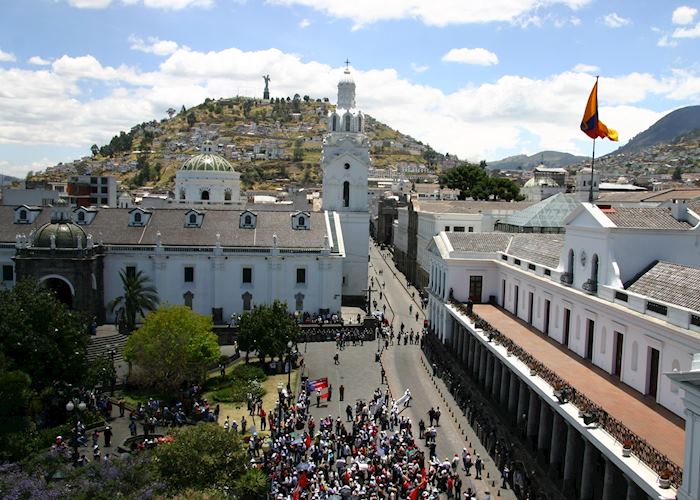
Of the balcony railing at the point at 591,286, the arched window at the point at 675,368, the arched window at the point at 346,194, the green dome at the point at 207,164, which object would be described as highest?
the green dome at the point at 207,164

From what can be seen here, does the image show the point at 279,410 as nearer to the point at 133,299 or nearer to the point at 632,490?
the point at 632,490

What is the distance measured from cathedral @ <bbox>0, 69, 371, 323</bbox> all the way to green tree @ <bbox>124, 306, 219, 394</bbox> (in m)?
13.2

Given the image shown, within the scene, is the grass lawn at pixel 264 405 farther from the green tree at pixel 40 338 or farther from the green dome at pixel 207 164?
the green dome at pixel 207 164

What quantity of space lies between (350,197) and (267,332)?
924 inches

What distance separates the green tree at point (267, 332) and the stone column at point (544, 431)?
647 inches

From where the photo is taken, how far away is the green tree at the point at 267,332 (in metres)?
37.4

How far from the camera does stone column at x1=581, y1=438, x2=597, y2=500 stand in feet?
67.5

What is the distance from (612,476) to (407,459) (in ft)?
24.6

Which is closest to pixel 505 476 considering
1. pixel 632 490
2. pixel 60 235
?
pixel 632 490

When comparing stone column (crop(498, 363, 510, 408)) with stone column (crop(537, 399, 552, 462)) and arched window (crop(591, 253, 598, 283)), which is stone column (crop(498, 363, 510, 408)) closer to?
stone column (crop(537, 399, 552, 462))

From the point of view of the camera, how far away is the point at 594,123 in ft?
99.7

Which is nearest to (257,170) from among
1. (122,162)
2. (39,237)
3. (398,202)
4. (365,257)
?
(122,162)

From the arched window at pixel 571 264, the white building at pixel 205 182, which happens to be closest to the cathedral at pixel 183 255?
the white building at pixel 205 182

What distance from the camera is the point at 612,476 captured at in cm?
1911
